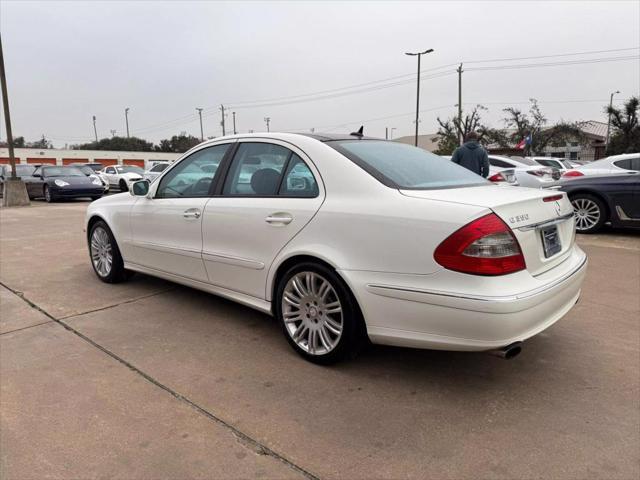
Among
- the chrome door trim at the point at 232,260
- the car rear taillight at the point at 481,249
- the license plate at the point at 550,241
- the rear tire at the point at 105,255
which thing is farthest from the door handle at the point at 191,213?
the license plate at the point at 550,241

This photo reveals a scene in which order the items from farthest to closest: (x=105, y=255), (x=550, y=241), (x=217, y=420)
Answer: (x=105, y=255)
(x=550, y=241)
(x=217, y=420)

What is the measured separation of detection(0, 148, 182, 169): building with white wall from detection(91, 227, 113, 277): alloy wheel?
51.8 meters

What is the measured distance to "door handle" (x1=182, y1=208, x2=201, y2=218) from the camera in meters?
3.77

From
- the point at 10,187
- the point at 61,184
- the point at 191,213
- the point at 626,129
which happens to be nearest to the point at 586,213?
the point at 191,213

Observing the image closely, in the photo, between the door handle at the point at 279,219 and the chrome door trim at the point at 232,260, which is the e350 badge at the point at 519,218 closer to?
the door handle at the point at 279,219

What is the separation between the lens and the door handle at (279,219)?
3.10m

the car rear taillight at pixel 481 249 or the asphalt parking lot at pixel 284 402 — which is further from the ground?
the car rear taillight at pixel 481 249

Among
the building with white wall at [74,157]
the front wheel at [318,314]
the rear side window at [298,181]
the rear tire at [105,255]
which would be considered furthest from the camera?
the building with white wall at [74,157]

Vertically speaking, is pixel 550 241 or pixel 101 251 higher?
pixel 550 241

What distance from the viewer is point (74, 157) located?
6072 cm

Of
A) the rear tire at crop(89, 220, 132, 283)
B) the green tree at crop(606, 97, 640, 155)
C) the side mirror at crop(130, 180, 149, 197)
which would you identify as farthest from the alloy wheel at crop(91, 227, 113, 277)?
the green tree at crop(606, 97, 640, 155)

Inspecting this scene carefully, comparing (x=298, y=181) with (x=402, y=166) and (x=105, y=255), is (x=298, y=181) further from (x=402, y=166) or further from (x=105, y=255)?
(x=105, y=255)

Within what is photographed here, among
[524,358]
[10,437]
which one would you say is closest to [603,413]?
[524,358]

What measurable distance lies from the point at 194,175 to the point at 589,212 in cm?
674
